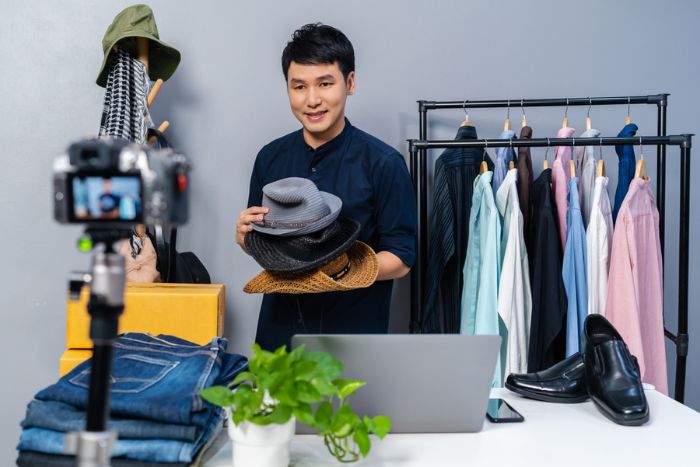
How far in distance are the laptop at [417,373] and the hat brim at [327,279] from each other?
52cm

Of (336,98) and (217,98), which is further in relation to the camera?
(217,98)

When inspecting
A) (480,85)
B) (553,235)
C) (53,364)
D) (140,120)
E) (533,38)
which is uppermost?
(533,38)

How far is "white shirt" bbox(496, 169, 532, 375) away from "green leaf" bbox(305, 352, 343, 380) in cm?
138

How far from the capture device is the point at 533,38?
2779 millimetres

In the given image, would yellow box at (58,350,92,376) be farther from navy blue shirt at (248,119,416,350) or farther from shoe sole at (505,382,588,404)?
shoe sole at (505,382,588,404)

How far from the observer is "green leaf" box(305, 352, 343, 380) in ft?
3.04

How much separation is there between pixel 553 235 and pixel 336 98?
84 centimetres

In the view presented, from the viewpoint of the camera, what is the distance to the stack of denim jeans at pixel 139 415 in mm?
→ 963

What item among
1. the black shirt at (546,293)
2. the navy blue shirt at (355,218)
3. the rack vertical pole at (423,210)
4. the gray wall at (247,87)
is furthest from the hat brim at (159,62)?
the black shirt at (546,293)

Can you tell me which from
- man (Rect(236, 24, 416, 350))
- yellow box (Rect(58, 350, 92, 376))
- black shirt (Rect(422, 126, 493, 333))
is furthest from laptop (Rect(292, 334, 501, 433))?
black shirt (Rect(422, 126, 493, 333))

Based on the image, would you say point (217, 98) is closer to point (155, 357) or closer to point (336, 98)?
point (336, 98)

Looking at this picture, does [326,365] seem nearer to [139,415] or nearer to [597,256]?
[139,415]

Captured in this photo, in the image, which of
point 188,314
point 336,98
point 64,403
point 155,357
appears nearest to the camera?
point 64,403

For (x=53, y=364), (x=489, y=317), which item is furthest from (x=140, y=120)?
(x=489, y=317)
